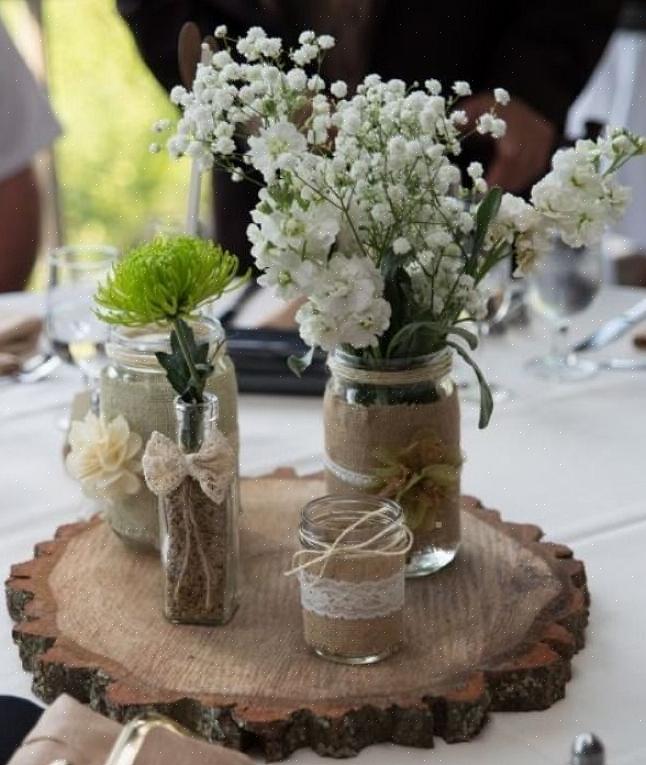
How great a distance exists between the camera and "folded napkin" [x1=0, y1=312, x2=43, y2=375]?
1798 millimetres

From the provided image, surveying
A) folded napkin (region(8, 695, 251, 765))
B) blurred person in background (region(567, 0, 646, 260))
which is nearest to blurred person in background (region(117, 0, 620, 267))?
blurred person in background (region(567, 0, 646, 260))

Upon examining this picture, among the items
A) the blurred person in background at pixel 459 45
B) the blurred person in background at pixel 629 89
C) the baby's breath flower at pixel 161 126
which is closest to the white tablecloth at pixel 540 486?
the baby's breath flower at pixel 161 126

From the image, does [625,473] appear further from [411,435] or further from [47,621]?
[47,621]

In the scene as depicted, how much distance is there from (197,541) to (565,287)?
0.84 metres

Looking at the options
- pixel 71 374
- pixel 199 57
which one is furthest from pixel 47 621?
pixel 71 374

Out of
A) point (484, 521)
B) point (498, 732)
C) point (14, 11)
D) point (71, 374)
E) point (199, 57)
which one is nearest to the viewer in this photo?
point (498, 732)

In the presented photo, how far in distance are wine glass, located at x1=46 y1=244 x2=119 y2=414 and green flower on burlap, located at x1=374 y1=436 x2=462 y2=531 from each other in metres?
0.52

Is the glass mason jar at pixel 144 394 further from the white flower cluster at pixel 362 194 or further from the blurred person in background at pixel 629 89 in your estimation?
the blurred person in background at pixel 629 89

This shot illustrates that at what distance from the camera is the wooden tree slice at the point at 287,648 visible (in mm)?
895

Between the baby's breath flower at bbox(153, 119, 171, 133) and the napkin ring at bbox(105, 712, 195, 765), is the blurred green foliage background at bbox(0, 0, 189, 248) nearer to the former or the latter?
the baby's breath flower at bbox(153, 119, 171, 133)

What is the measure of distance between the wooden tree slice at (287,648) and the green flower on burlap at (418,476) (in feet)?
0.23

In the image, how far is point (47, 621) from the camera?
3.37ft

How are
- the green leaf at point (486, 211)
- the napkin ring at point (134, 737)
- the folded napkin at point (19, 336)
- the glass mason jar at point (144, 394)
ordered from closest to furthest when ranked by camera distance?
the napkin ring at point (134, 737), the green leaf at point (486, 211), the glass mason jar at point (144, 394), the folded napkin at point (19, 336)

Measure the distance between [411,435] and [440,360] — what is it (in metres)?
0.07
